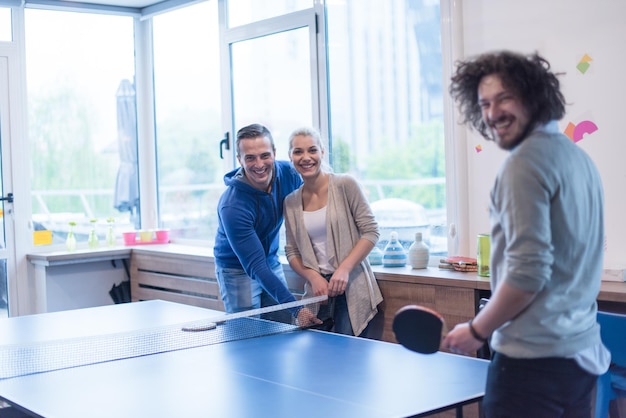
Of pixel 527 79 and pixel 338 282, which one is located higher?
pixel 527 79

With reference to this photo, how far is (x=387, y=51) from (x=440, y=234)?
39.5 inches

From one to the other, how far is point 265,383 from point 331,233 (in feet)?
3.81

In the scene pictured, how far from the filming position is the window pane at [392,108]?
3.97m

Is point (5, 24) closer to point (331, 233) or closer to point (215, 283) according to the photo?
point (215, 283)

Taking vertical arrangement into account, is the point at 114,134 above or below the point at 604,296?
above

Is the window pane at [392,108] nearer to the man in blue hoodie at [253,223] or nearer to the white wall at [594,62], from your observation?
the white wall at [594,62]

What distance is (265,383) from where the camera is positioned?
2.31 meters

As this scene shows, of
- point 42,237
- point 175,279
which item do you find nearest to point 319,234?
point 175,279

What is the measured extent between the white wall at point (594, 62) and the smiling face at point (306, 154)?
98 centimetres

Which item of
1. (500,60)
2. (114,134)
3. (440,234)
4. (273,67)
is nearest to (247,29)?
(273,67)

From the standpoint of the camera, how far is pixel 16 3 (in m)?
5.21

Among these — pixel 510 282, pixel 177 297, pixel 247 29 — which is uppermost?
pixel 247 29

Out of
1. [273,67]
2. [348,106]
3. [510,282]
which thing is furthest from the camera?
[273,67]

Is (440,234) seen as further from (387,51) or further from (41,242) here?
(41,242)
